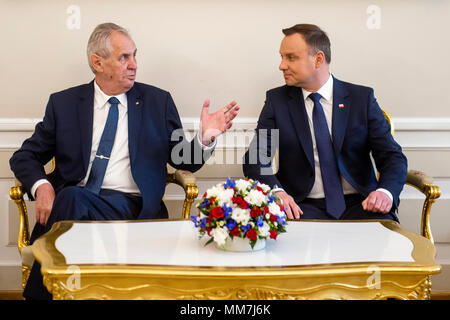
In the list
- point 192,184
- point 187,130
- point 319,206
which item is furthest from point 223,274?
point 187,130

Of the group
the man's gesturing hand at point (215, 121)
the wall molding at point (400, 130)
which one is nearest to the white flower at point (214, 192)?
the man's gesturing hand at point (215, 121)

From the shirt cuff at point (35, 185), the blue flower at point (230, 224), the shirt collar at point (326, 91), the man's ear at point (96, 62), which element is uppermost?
the man's ear at point (96, 62)

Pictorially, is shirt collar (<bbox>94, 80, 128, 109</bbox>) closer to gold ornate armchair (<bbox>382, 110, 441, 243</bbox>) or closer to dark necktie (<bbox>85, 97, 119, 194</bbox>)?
dark necktie (<bbox>85, 97, 119, 194</bbox>)

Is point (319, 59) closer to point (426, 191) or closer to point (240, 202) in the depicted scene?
point (426, 191)

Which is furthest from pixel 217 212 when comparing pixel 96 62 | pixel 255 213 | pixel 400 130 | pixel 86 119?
pixel 400 130

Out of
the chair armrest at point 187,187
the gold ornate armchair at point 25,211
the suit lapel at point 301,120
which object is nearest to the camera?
the gold ornate armchair at point 25,211

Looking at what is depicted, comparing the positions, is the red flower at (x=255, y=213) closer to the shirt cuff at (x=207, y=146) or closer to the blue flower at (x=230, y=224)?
the blue flower at (x=230, y=224)

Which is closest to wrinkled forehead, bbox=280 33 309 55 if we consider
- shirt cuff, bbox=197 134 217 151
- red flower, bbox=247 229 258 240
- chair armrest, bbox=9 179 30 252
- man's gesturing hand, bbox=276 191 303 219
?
shirt cuff, bbox=197 134 217 151

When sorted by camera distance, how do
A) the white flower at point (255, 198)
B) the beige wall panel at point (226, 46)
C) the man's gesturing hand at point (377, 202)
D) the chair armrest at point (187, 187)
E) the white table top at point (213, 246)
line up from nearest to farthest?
the white table top at point (213, 246)
the white flower at point (255, 198)
the man's gesturing hand at point (377, 202)
the chair armrest at point (187, 187)
the beige wall panel at point (226, 46)

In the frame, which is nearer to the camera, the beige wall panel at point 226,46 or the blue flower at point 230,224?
the blue flower at point 230,224

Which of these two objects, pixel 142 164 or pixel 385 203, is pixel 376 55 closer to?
pixel 385 203

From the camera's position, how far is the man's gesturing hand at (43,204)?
2.94m

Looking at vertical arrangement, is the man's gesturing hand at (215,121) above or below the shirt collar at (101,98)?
below

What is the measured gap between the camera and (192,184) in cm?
305
